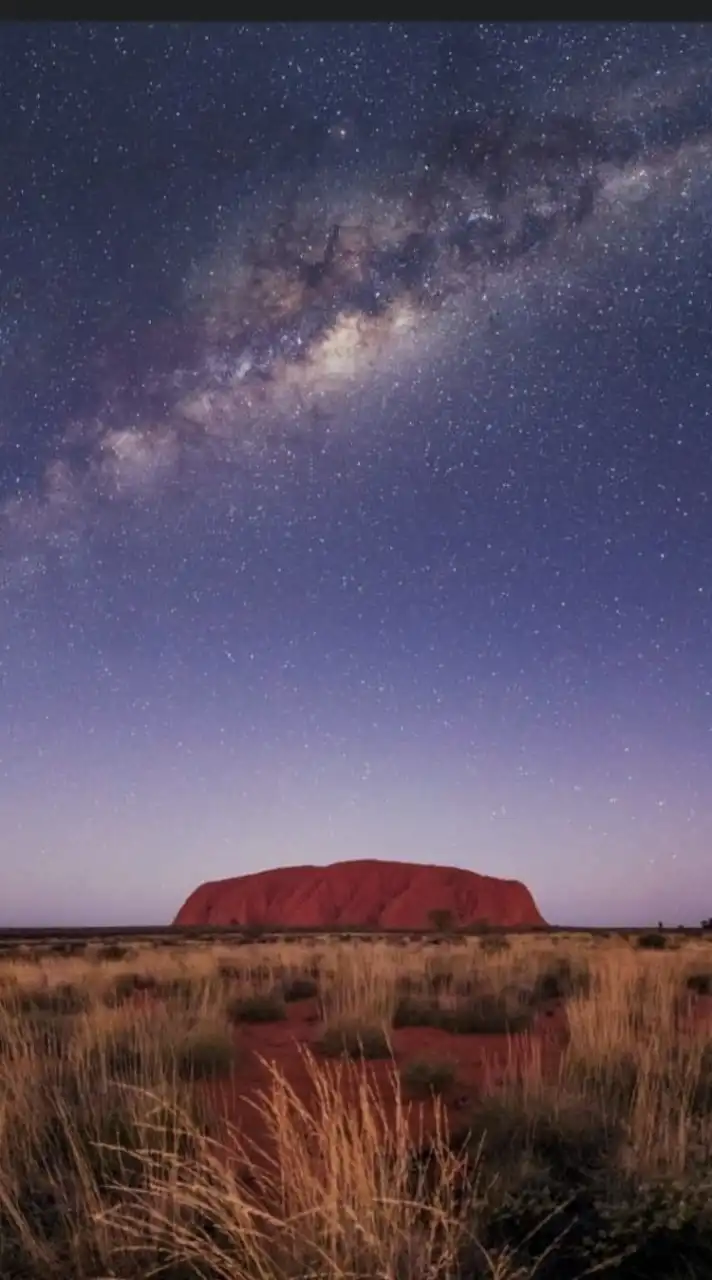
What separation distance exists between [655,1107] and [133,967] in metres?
12.1

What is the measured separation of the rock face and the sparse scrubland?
7192 cm

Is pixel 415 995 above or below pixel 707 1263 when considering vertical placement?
above

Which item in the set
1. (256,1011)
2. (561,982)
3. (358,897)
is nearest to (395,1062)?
(256,1011)

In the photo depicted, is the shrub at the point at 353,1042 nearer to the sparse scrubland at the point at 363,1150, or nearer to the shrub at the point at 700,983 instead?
the sparse scrubland at the point at 363,1150

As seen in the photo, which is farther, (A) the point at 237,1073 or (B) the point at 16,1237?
(A) the point at 237,1073

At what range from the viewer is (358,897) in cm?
8756

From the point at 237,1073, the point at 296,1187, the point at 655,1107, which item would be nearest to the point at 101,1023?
the point at 237,1073

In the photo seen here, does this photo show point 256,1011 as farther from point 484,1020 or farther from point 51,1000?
point 51,1000

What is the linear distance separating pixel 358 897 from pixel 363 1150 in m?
85.5

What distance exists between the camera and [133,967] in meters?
15.7

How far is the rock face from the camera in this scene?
270ft

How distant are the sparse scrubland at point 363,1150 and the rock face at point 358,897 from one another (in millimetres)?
71920

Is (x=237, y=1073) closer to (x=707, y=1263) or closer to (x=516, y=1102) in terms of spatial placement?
(x=516, y=1102)

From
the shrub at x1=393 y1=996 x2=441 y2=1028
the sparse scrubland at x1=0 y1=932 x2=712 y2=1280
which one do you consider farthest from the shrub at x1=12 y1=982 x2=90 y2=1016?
the shrub at x1=393 y1=996 x2=441 y2=1028
